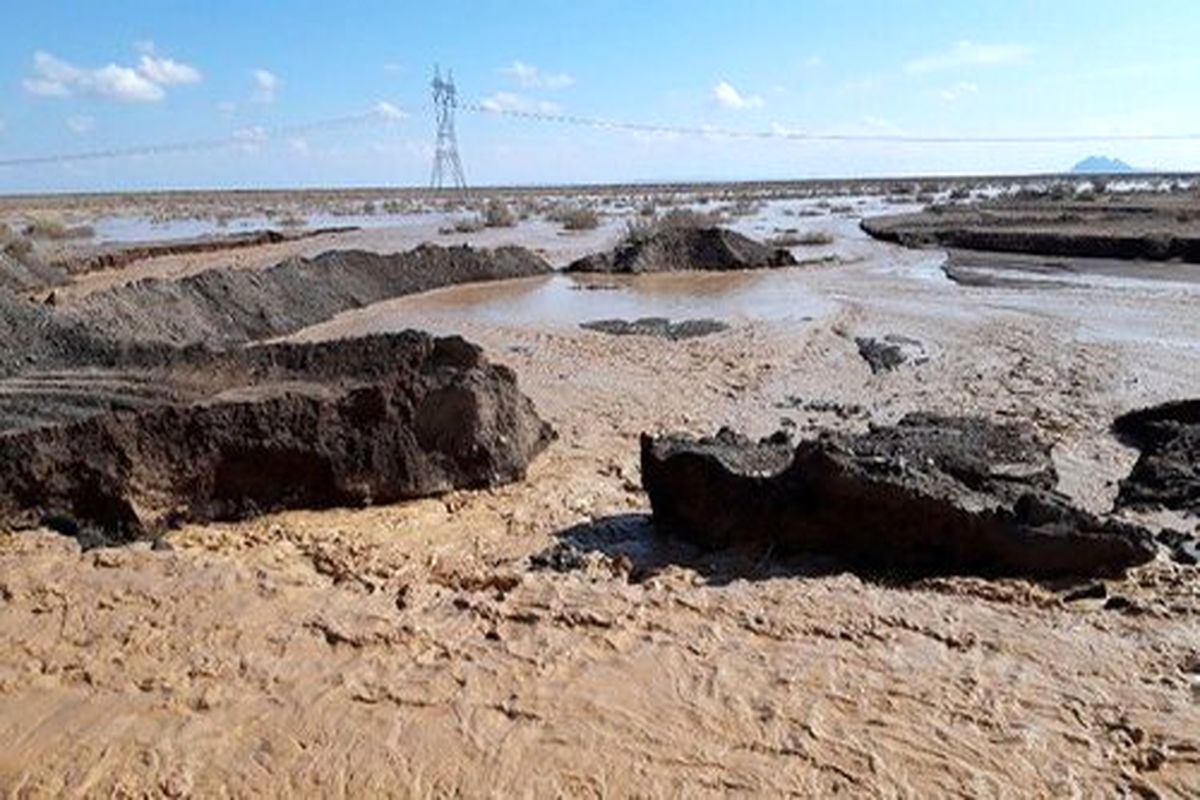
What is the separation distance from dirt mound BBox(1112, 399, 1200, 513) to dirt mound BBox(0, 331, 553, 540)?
481 cm

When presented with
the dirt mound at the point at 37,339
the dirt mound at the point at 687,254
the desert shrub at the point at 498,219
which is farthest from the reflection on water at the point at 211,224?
the dirt mound at the point at 37,339

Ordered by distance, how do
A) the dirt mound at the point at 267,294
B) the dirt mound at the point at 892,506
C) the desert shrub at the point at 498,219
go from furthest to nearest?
the desert shrub at the point at 498,219 < the dirt mound at the point at 267,294 < the dirt mound at the point at 892,506

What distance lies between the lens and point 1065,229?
32.0 m

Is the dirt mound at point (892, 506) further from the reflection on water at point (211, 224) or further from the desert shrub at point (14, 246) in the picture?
the reflection on water at point (211, 224)

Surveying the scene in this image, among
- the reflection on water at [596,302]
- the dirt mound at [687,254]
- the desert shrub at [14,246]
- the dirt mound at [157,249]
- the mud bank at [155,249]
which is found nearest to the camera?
the reflection on water at [596,302]

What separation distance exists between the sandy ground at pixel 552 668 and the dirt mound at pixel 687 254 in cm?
2002

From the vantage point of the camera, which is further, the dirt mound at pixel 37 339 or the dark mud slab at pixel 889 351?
the dark mud slab at pixel 889 351

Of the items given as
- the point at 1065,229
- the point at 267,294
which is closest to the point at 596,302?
the point at 267,294

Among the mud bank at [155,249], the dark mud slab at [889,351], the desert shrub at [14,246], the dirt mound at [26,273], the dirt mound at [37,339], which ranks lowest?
the dark mud slab at [889,351]

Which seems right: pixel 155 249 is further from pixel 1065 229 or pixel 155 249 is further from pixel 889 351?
pixel 1065 229

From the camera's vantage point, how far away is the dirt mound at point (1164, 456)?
314 inches

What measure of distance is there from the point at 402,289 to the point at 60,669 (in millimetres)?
19208

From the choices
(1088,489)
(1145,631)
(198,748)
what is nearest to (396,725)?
(198,748)

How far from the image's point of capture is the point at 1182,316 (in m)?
17.3
